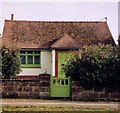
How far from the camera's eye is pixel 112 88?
966 inches

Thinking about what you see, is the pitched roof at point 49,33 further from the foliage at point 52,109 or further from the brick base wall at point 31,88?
the foliage at point 52,109

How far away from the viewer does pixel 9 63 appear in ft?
95.3

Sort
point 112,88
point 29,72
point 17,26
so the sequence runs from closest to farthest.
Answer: point 112,88
point 29,72
point 17,26

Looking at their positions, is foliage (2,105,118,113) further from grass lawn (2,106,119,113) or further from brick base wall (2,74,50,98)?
brick base wall (2,74,50,98)

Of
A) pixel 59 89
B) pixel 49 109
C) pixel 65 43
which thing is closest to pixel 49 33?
pixel 65 43

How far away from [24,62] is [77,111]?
2090 centimetres

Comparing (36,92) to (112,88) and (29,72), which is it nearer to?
(112,88)

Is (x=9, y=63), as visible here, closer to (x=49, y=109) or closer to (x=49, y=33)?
(x=49, y=109)

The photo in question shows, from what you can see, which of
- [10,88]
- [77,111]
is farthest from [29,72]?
[77,111]

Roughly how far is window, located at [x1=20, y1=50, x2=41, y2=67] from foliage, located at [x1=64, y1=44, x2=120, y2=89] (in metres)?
14.3

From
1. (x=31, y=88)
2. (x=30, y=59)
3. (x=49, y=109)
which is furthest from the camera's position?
(x=30, y=59)

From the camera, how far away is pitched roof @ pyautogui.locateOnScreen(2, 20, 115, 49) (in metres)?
39.5

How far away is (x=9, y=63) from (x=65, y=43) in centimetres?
1067

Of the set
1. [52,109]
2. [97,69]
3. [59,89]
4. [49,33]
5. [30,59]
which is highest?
[49,33]
